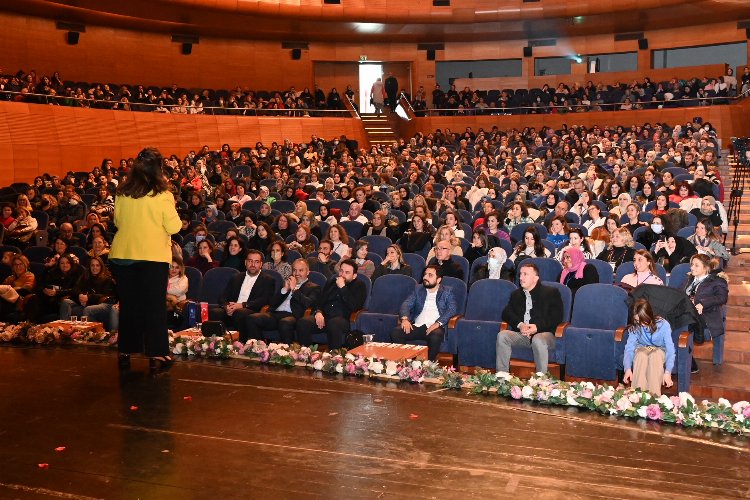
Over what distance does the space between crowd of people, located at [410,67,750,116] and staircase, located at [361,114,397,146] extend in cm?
94

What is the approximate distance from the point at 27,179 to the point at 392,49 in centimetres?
1194

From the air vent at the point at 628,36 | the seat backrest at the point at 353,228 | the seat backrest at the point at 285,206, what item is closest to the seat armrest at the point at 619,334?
the seat backrest at the point at 353,228

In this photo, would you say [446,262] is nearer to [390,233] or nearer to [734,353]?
[390,233]

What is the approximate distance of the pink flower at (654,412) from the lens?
145 inches

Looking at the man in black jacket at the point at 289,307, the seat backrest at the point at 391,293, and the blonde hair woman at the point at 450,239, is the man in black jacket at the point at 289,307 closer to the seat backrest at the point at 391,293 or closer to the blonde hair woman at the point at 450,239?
the seat backrest at the point at 391,293

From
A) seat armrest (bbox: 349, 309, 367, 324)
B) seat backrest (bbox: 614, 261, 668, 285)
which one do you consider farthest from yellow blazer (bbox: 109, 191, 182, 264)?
seat backrest (bbox: 614, 261, 668, 285)

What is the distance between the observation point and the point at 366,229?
889 cm

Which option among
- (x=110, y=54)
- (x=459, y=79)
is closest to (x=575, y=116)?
(x=459, y=79)

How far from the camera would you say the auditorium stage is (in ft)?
9.35

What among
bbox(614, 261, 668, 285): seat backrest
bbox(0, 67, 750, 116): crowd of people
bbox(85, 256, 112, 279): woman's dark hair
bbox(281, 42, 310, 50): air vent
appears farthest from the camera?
bbox(281, 42, 310, 50): air vent

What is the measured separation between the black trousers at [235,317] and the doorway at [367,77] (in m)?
17.0

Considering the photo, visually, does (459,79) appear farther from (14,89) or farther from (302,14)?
(14,89)

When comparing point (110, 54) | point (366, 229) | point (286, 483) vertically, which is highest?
point (110, 54)

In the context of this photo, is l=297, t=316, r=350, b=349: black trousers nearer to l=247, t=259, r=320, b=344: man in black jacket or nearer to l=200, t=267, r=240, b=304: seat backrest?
l=247, t=259, r=320, b=344: man in black jacket
